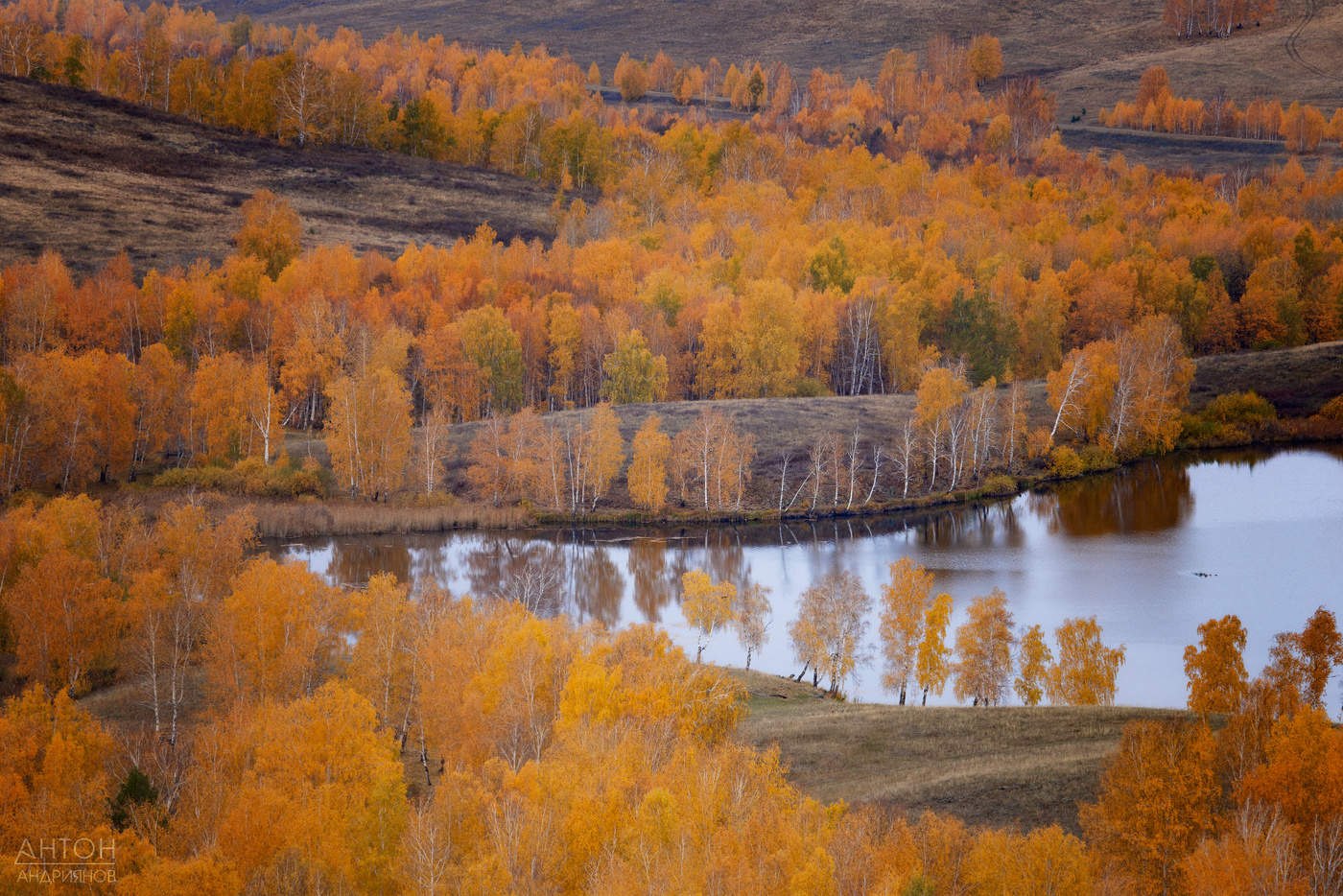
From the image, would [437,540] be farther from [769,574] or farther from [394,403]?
[769,574]

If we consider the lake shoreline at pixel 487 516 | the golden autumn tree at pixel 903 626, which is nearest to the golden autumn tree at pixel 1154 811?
the golden autumn tree at pixel 903 626

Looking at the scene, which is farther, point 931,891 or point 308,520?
point 308,520

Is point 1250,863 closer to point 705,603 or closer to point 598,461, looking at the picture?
point 705,603

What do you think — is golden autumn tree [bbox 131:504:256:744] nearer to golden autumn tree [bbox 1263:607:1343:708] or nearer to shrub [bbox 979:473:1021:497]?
golden autumn tree [bbox 1263:607:1343:708]

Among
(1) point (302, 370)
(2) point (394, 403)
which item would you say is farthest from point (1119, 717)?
(1) point (302, 370)

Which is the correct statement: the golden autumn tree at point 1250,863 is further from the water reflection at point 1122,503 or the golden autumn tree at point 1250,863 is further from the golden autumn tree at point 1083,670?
the water reflection at point 1122,503

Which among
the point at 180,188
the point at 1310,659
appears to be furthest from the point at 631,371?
the point at 180,188

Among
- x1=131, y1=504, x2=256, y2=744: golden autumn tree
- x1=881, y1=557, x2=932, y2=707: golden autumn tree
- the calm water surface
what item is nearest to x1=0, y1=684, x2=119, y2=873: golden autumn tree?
x1=131, y1=504, x2=256, y2=744: golden autumn tree
